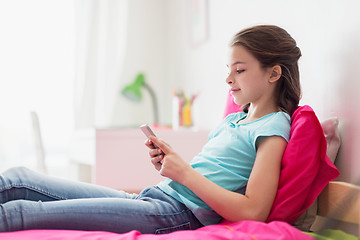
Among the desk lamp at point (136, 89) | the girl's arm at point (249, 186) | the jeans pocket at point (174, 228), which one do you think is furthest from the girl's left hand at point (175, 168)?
the desk lamp at point (136, 89)

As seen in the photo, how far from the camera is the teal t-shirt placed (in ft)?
3.59

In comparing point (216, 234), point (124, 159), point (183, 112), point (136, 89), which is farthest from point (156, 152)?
point (136, 89)

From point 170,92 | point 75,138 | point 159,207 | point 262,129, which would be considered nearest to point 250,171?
point 262,129

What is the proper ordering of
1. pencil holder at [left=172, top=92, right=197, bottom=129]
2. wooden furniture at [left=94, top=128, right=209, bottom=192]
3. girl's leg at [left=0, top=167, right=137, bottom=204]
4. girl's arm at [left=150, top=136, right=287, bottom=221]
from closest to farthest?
girl's arm at [left=150, top=136, right=287, bottom=221], girl's leg at [left=0, top=167, right=137, bottom=204], wooden furniture at [left=94, top=128, right=209, bottom=192], pencil holder at [left=172, top=92, right=197, bottom=129]

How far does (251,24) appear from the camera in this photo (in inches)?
75.3

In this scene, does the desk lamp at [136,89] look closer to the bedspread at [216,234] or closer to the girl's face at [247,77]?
the girl's face at [247,77]

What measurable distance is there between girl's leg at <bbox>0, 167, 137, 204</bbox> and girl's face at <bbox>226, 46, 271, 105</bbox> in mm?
470

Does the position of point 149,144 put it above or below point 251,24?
below

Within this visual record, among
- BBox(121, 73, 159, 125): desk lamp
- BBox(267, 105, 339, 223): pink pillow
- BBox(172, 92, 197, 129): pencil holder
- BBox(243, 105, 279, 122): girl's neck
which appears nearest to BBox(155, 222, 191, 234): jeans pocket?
BBox(267, 105, 339, 223): pink pillow

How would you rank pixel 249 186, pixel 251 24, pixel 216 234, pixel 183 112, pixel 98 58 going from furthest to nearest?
pixel 98 58, pixel 183 112, pixel 251 24, pixel 249 186, pixel 216 234

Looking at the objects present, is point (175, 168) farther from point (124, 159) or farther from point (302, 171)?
point (124, 159)

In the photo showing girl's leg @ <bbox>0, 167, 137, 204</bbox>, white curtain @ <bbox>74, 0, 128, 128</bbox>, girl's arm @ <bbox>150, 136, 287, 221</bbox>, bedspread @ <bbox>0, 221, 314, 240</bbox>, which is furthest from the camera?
white curtain @ <bbox>74, 0, 128, 128</bbox>

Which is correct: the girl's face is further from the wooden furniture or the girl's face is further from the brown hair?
the wooden furniture

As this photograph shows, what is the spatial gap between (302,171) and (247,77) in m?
0.30
